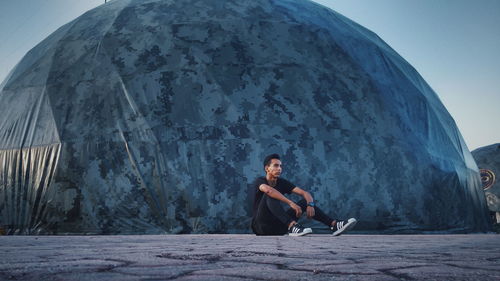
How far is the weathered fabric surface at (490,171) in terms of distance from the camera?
17.2m

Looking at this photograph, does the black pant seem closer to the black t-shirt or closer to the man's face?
the black t-shirt

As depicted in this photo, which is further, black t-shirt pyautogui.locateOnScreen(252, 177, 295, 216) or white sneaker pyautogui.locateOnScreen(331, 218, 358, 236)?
black t-shirt pyautogui.locateOnScreen(252, 177, 295, 216)

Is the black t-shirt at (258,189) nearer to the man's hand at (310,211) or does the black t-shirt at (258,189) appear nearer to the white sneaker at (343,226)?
the man's hand at (310,211)

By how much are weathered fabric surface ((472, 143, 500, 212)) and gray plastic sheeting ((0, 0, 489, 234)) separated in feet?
32.2

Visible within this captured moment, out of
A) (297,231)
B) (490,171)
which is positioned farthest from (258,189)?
(490,171)

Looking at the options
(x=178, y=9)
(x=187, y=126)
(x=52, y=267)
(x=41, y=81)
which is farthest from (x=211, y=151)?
(x=52, y=267)

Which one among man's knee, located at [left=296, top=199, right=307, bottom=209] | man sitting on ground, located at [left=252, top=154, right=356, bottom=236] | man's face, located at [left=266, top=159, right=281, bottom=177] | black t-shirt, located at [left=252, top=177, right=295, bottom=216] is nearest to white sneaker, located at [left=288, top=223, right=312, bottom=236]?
man sitting on ground, located at [left=252, top=154, right=356, bottom=236]

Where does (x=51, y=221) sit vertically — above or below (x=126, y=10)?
below

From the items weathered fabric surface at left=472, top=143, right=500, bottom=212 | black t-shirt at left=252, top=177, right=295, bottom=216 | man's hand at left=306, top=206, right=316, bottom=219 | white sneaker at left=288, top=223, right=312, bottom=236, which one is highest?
black t-shirt at left=252, top=177, right=295, bottom=216

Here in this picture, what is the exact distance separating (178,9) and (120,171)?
144 inches

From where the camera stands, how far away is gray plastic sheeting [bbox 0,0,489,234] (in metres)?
6.81

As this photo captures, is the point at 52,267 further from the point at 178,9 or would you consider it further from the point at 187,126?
the point at 178,9

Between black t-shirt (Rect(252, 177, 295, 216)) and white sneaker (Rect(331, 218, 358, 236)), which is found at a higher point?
black t-shirt (Rect(252, 177, 295, 216))

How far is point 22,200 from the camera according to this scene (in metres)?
7.39
